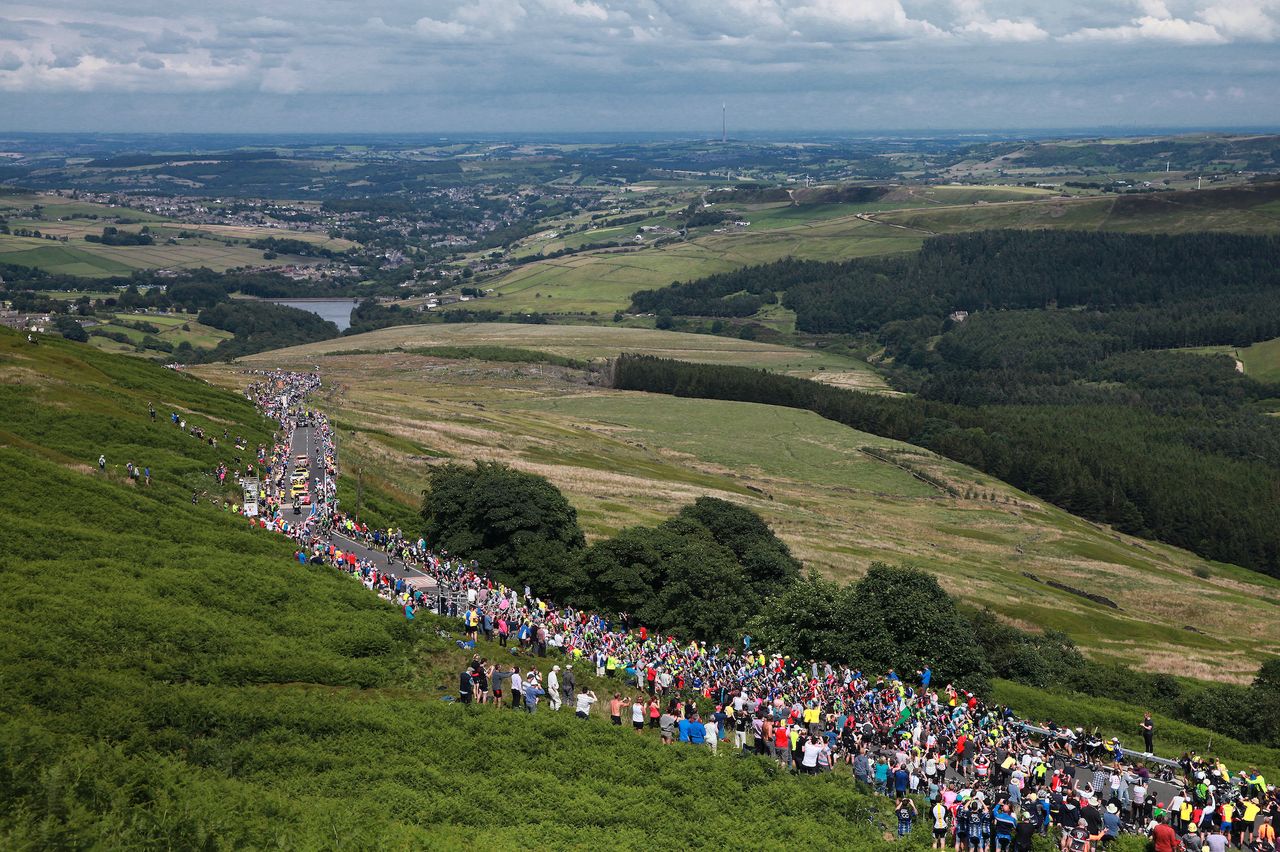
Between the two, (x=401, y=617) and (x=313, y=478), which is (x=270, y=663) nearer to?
(x=401, y=617)

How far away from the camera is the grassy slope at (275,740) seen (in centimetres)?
2933

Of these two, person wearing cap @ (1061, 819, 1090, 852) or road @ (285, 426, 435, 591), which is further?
road @ (285, 426, 435, 591)

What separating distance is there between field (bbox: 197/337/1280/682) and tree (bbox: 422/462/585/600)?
1235 cm

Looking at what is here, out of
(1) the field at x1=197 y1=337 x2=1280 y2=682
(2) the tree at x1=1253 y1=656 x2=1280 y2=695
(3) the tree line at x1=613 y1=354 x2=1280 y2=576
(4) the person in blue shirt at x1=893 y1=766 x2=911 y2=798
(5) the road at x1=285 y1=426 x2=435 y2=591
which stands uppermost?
(4) the person in blue shirt at x1=893 y1=766 x2=911 y2=798

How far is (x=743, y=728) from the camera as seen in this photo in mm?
38531

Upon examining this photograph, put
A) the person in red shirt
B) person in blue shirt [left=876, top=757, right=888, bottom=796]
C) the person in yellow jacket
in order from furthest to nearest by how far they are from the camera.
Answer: person in blue shirt [left=876, top=757, right=888, bottom=796] → the person in yellow jacket → the person in red shirt

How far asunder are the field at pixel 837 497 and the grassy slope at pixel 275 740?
35901 mm

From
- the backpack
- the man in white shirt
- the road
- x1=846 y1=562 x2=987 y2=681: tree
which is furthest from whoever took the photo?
the road

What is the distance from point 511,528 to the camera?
65312 mm

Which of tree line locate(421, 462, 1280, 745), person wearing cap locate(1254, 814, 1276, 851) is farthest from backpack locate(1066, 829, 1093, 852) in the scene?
tree line locate(421, 462, 1280, 745)

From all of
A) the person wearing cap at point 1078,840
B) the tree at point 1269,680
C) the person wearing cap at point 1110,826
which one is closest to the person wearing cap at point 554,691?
the person wearing cap at point 1078,840

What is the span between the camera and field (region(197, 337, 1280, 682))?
91.3 m

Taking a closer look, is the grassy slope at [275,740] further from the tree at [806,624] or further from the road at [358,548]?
the tree at [806,624]

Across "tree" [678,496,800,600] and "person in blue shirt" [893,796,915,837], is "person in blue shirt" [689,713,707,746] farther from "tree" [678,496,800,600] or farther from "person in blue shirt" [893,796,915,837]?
"tree" [678,496,800,600]
